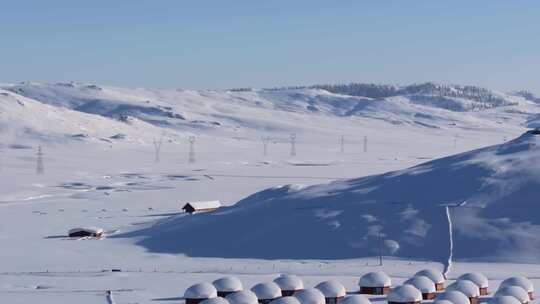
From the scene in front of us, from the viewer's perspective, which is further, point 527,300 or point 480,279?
point 480,279

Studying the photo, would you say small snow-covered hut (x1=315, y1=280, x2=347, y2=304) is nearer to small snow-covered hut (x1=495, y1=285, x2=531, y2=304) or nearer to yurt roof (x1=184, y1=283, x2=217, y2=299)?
yurt roof (x1=184, y1=283, x2=217, y2=299)

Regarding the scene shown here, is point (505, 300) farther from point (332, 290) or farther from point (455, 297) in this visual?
point (332, 290)

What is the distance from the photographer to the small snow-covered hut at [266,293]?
43.8m

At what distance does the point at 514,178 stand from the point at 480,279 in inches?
963

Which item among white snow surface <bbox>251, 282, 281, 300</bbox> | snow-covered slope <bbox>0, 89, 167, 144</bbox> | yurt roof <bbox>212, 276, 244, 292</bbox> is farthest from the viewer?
snow-covered slope <bbox>0, 89, 167, 144</bbox>

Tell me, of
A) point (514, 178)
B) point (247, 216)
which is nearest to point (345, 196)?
point (247, 216)

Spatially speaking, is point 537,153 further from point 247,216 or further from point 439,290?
point 439,290

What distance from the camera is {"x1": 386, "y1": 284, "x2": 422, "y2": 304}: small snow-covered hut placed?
4184 cm

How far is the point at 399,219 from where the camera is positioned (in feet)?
212

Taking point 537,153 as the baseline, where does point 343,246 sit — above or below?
below

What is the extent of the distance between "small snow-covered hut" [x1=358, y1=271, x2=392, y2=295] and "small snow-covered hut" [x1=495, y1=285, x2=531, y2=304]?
6030 mm

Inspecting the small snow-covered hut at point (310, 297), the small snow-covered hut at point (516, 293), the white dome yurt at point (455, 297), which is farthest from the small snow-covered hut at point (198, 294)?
the small snow-covered hut at point (516, 293)

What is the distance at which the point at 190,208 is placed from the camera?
79.4m

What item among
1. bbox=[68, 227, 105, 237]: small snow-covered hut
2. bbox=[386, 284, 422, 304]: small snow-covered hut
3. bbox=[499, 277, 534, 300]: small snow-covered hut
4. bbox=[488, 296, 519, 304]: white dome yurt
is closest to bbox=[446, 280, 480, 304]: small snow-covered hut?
bbox=[499, 277, 534, 300]: small snow-covered hut
